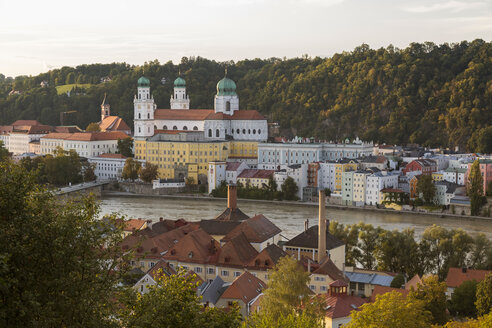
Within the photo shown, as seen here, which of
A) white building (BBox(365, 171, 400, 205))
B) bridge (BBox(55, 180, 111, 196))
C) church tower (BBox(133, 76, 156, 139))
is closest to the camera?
white building (BBox(365, 171, 400, 205))

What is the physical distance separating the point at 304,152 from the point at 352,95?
17.9m

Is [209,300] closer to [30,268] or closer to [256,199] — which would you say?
[30,268]

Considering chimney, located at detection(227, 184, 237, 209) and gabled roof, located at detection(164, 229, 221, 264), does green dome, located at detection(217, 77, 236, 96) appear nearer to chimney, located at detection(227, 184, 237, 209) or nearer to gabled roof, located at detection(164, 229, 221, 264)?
chimney, located at detection(227, 184, 237, 209)

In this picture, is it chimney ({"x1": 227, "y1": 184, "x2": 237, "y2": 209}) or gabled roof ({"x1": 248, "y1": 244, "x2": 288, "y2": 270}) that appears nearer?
gabled roof ({"x1": 248, "y1": 244, "x2": 288, "y2": 270})

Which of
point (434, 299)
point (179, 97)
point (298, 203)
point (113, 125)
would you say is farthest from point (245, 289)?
point (113, 125)

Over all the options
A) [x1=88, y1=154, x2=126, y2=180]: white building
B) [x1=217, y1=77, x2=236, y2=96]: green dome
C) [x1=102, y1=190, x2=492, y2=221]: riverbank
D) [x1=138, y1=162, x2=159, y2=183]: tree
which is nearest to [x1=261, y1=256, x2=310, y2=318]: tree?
[x1=102, y1=190, x2=492, y2=221]: riverbank

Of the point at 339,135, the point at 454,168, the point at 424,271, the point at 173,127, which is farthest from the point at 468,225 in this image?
the point at 339,135

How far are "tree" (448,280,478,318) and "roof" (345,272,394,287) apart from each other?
157 cm

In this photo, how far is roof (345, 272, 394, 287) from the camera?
55.4ft

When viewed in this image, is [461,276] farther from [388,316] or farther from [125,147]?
[125,147]

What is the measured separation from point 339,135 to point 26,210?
170 ft

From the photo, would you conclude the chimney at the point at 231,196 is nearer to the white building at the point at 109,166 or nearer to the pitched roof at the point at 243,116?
the white building at the point at 109,166

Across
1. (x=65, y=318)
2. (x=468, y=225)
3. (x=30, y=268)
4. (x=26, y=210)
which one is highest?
(x=26, y=210)

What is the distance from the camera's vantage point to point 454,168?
37375mm
